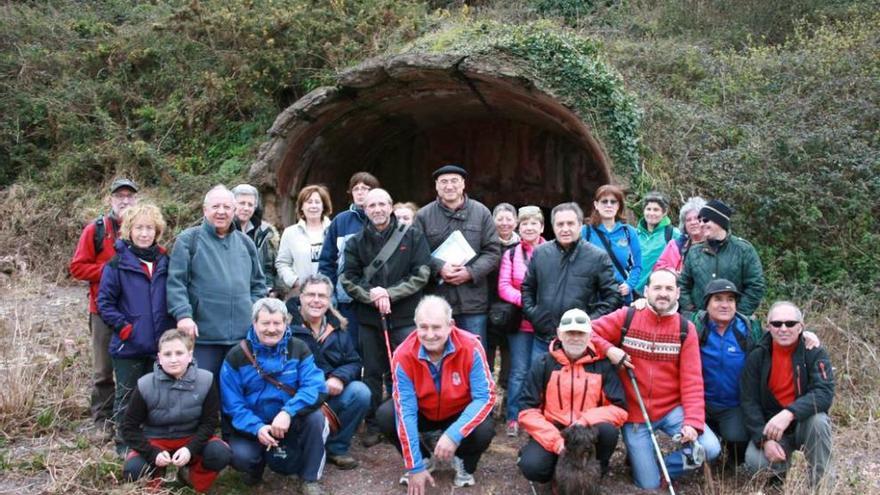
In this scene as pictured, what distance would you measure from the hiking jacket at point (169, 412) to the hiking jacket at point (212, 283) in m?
0.60

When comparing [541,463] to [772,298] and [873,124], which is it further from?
[873,124]

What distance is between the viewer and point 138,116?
37.2 feet

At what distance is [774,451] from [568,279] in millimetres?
1610

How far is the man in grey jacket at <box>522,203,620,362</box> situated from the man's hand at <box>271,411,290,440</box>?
1757 millimetres

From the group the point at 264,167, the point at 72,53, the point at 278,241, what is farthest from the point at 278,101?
the point at 278,241

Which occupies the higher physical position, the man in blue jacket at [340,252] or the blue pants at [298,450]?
the man in blue jacket at [340,252]

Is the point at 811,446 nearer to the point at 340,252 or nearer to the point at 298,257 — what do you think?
the point at 340,252

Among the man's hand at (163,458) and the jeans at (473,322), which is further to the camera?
the jeans at (473,322)

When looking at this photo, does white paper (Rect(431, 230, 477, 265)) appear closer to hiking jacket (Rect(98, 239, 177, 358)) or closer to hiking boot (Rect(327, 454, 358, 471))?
hiking boot (Rect(327, 454, 358, 471))

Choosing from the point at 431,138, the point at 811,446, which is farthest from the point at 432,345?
the point at 431,138

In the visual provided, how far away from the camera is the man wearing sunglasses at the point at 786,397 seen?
4.59 meters

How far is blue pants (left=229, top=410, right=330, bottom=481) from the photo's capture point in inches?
187

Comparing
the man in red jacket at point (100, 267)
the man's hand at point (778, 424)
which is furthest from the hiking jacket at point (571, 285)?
the man in red jacket at point (100, 267)

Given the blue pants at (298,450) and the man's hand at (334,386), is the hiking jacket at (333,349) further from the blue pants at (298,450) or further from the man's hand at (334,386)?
the blue pants at (298,450)
